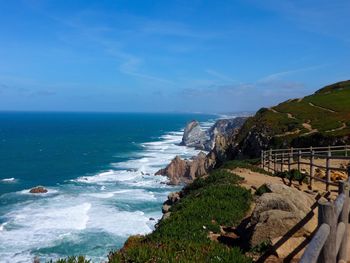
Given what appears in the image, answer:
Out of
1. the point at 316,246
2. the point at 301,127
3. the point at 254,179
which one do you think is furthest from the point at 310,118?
the point at 316,246

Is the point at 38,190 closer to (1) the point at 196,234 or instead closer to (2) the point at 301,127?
(2) the point at 301,127

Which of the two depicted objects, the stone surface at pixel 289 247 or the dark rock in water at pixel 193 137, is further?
the dark rock in water at pixel 193 137

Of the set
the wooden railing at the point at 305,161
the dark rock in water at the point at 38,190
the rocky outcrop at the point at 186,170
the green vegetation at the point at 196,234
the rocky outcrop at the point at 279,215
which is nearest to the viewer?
the green vegetation at the point at 196,234

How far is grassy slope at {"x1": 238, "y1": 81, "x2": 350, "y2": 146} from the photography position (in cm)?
5522

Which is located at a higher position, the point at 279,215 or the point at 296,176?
the point at 279,215

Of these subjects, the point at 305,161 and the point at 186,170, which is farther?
the point at 186,170

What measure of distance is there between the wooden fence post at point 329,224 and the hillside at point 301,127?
43.2m

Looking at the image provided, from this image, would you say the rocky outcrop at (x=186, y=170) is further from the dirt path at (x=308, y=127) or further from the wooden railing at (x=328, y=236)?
the wooden railing at (x=328, y=236)

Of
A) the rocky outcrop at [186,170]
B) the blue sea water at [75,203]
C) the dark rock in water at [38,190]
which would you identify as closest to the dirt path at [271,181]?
the blue sea water at [75,203]

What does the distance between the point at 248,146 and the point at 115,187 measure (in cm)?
2129

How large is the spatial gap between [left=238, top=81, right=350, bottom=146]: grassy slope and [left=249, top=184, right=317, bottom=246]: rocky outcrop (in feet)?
129

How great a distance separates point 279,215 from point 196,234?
263 centimetres

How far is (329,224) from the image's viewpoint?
5.26m

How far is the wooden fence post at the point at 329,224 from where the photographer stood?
528 centimetres
